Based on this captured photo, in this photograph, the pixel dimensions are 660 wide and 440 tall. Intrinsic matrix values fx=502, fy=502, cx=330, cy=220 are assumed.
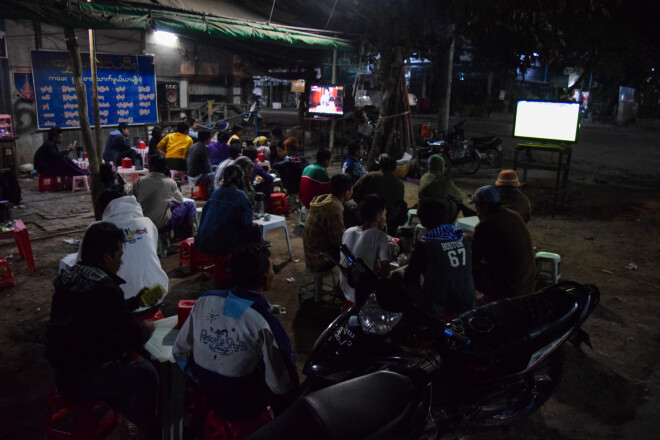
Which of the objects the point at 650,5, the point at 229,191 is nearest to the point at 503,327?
the point at 229,191

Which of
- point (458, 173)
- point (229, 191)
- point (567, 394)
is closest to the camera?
point (567, 394)

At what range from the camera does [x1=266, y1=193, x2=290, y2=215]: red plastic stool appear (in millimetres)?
8828

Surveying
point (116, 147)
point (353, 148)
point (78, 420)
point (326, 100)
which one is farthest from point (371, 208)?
point (326, 100)

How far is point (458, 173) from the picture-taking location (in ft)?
47.5

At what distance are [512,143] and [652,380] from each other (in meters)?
17.8

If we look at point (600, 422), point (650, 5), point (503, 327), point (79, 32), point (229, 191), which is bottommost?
point (600, 422)

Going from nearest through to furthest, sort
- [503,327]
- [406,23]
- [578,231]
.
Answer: [503,327], [578,231], [406,23]

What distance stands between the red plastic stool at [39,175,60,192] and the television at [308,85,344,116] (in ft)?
27.0

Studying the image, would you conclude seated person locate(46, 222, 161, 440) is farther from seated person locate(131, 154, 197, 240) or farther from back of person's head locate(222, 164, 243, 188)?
seated person locate(131, 154, 197, 240)

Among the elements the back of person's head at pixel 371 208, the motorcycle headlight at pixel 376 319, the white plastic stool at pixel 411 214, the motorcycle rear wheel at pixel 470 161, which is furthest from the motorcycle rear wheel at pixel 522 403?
the motorcycle rear wheel at pixel 470 161

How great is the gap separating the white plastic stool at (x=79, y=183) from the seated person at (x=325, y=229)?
25.7 ft

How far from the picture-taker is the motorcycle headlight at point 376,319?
3014mm

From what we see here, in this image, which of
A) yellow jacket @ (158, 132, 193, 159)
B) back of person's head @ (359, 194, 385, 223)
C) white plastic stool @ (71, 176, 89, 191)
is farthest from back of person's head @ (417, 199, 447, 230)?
white plastic stool @ (71, 176, 89, 191)

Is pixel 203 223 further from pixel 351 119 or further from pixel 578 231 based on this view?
pixel 351 119
